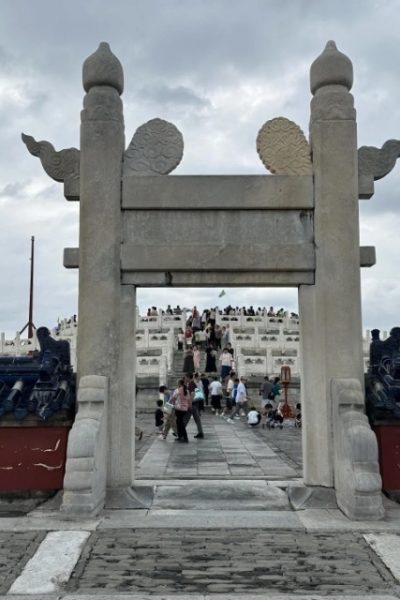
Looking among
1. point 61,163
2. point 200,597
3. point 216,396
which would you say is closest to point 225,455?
point 61,163

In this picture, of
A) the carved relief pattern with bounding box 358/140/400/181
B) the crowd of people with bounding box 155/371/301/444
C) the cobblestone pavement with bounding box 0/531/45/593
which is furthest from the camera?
the crowd of people with bounding box 155/371/301/444

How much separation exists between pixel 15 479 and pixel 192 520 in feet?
8.43

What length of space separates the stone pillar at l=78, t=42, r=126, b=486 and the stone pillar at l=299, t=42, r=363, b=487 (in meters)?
2.43

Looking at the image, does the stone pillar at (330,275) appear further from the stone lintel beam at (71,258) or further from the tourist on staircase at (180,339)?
the tourist on staircase at (180,339)

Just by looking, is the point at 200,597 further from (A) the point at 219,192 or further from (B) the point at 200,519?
(A) the point at 219,192

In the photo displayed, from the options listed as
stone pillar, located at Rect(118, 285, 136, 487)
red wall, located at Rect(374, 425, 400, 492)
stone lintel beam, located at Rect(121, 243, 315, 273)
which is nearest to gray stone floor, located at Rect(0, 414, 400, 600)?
red wall, located at Rect(374, 425, 400, 492)

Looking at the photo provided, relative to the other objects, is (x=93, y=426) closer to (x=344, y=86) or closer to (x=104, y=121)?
(x=104, y=121)

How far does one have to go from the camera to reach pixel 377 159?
8.89 m

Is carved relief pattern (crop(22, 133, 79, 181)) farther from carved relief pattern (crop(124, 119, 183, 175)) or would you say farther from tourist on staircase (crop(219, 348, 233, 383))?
tourist on staircase (crop(219, 348, 233, 383))

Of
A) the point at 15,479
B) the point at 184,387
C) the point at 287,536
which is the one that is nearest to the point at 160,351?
the point at 184,387

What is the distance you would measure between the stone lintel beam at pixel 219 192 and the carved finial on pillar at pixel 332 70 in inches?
52.5

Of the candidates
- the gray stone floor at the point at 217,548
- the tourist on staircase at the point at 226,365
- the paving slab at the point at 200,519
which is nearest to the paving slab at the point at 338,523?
the gray stone floor at the point at 217,548

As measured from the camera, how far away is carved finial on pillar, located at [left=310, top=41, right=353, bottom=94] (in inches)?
345

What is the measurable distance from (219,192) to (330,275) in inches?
71.1
